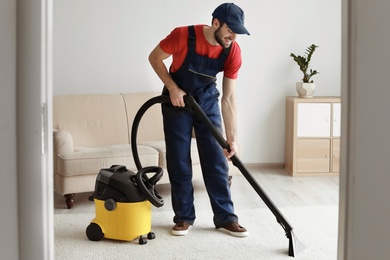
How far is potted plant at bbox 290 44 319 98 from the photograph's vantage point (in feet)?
18.0

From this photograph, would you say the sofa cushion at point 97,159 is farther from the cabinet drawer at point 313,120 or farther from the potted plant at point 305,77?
the potted plant at point 305,77

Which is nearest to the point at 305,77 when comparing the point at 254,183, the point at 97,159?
the point at 97,159

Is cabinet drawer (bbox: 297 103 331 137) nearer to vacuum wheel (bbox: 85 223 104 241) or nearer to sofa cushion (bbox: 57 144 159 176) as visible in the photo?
sofa cushion (bbox: 57 144 159 176)

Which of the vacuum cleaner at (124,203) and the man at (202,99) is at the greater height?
the man at (202,99)

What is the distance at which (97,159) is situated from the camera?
4.28 m

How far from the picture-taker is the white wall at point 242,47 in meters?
5.40

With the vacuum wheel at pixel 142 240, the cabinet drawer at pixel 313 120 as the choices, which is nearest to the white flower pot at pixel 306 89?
the cabinet drawer at pixel 313 120

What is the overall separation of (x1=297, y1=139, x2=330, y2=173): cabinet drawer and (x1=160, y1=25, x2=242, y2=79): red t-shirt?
218cm

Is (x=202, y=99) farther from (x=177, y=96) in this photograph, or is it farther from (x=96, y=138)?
(x=96, y=138)

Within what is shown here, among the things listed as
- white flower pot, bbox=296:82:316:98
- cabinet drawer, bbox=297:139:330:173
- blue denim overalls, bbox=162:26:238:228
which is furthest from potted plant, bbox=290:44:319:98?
blue denim overalls, bbox=162:26:238:228
